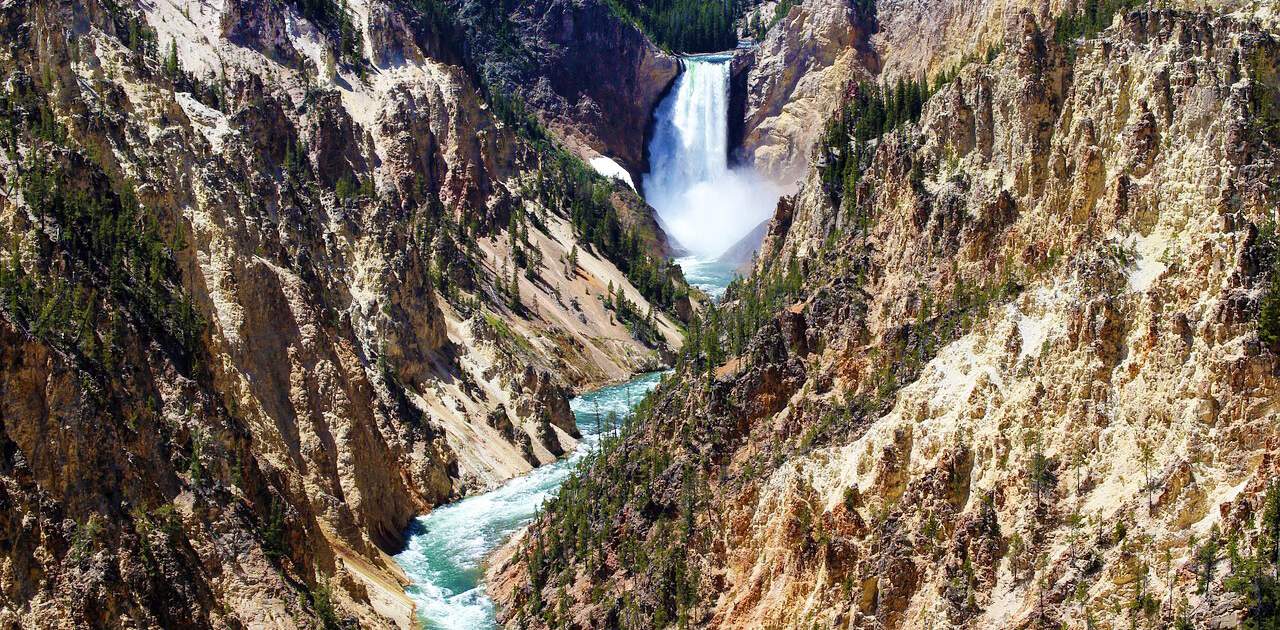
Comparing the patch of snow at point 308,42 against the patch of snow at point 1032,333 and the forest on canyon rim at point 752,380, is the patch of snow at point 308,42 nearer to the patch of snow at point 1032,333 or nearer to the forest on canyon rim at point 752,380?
the forest on canyon rim at point 752,380

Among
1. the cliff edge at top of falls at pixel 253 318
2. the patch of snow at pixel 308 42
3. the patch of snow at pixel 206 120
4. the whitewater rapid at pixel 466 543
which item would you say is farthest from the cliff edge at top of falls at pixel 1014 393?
the patch of snow at pixel 308 42

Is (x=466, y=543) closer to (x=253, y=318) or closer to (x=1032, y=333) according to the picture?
(x=253, y=318)

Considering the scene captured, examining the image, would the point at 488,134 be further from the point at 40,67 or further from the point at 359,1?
the point at 40,67

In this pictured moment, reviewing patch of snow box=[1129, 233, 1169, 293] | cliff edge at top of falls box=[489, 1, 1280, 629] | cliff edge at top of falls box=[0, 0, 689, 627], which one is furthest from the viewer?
cliff edge at top of falls box=[0, 0, 689, 627]

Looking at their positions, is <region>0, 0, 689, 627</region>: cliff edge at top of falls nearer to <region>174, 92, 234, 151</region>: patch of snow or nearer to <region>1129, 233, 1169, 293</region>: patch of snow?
<region>174, 92, 234, 151</region>: patch of snow

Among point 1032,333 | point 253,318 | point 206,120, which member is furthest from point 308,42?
point 1032,333

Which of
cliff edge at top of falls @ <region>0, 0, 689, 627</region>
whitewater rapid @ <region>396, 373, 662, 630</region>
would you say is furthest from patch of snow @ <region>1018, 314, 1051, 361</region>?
whitewater rapid @ <region>396, 373, 662, 630</region>

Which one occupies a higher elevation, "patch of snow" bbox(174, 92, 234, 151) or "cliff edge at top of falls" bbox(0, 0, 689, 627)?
"patch of snow" bbox(174, 92, 234, 151)
